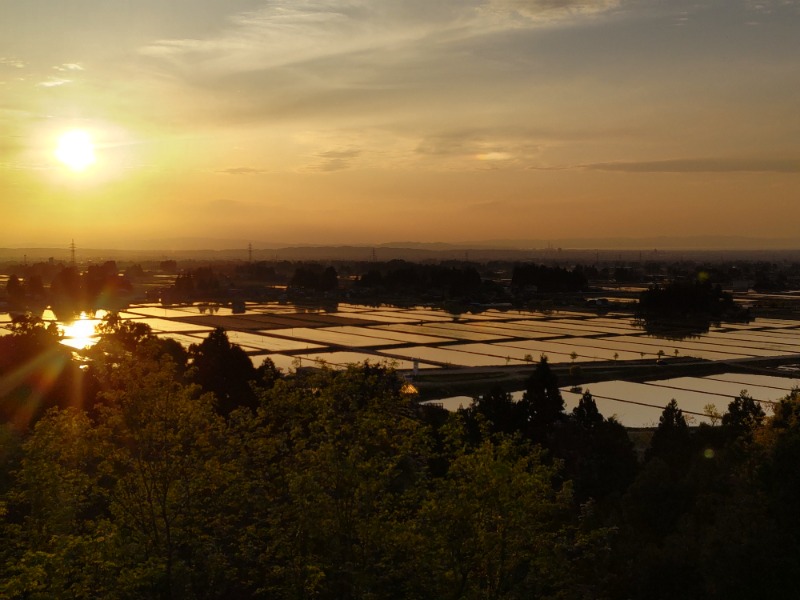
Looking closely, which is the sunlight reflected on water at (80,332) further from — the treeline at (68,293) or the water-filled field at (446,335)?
the treeline at (68,293)

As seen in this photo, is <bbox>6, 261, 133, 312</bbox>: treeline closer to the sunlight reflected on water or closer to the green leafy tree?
the sunlight reflected on water

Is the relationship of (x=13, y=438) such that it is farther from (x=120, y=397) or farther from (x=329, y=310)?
(x=329, y=310)

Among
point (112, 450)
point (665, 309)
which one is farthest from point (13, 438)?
point (665, 309)

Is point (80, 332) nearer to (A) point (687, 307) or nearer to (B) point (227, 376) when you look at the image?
(B) point (227, 376)

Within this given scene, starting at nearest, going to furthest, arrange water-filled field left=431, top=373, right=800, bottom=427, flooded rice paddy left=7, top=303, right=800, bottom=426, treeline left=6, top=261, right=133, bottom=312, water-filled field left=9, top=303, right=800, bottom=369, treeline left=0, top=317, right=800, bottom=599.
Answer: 1. treeline left=0, top=317, right=800, bottom=599
2. water-filled field left=431, top=373, right=800, bottom=427
3. flooded rice paddy left=7, top=303, right=800, bottom=426
4. water-filled field left=9, top=303, right=800, bottom=369
5. treeline left=6, top=261, right=133, bottom=312

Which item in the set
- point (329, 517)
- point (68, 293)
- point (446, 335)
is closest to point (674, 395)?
point (446, 335)

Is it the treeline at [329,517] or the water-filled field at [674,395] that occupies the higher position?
the treeline at [329,517]

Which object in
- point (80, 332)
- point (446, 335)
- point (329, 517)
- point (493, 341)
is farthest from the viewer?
point (446, 335)

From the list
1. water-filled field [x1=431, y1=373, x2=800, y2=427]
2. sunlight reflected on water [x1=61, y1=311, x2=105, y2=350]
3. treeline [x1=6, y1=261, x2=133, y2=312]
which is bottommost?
water-filled field [x1=431, y1=373, x2=800, y2=427]

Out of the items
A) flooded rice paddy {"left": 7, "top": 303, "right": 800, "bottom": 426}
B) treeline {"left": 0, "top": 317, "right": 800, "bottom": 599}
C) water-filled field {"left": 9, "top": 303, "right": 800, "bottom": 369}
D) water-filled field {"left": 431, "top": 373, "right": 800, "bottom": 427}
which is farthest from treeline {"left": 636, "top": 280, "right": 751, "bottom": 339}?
treeline {"left": 0, "top": 317, "right": 800, "bottom": 599}

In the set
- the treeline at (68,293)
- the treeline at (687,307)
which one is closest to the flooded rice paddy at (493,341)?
the treeline at (687,307)

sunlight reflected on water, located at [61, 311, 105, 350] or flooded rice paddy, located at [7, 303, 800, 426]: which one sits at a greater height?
sunlight reflected on water, located at [61, 311, 105, 350]

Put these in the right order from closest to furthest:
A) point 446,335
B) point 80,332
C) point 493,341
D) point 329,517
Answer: point 329,517 < point 493,341 < point 80,332 < point 446,335

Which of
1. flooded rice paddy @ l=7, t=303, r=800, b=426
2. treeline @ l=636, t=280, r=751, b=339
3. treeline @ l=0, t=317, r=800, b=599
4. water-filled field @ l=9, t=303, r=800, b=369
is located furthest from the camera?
treeline @ l=636, t=280, r=751, b=339
